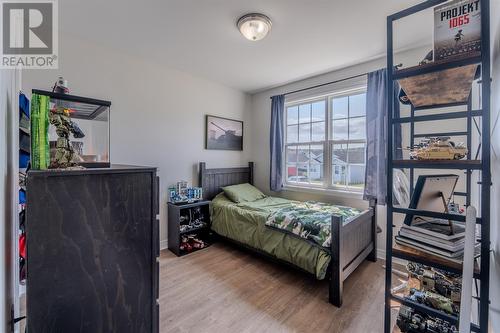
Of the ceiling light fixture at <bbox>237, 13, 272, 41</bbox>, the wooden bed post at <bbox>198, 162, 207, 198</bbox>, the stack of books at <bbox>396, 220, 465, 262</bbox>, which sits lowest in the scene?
the stack of books at <bbox>396, 220, 465, 262</bbox>

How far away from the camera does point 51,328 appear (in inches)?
30.6

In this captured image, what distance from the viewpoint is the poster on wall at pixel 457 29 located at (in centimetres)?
88

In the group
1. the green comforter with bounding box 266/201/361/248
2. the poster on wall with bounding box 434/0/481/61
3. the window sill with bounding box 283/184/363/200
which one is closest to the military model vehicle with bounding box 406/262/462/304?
the green comforter with bounding box 266/201/361/248

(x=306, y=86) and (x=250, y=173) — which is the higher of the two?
(x=306, y=86)

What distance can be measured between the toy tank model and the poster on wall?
14.8 inches

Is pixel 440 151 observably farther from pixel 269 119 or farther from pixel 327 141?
pixel 269 119

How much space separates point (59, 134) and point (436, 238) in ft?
5.76

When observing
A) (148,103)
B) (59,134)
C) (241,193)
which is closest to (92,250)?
(59,134)

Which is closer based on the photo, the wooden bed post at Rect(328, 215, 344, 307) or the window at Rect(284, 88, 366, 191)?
the wooden bed post at Rect(328, 215, 344, 307)

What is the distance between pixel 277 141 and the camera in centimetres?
374

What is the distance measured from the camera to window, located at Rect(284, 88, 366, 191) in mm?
3023

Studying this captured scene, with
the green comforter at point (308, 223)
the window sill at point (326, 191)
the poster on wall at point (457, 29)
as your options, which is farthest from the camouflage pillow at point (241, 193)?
the poster on wall at point (457, 29)

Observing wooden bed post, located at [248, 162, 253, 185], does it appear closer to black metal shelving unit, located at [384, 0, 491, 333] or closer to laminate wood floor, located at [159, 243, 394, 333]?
laminate wood floor, located at [159, 243, 394, 333]

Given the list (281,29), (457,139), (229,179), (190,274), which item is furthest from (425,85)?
(229,179)
